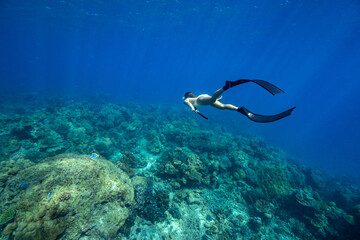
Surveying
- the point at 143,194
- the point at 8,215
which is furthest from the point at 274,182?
the point at 8,215

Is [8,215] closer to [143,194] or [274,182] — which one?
[143,194]

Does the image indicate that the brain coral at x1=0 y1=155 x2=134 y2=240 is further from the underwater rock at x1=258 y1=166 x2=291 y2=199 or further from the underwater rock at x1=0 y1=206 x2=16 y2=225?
the underwater rock at x1=258 y1=166 x2=291 y2=199

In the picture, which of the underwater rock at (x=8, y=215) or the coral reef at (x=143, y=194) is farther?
the coral reef at (x=143, y=194)

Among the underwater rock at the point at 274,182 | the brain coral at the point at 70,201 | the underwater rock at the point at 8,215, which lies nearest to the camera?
the brain coral at the point at 70,201

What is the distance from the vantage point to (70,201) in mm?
4477

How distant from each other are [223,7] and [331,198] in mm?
→ 33405

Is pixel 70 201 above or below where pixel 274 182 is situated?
below

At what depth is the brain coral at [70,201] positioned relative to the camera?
4.09m

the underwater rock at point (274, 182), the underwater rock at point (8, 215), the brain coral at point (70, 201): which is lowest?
the underwater rock at point (8, 215)

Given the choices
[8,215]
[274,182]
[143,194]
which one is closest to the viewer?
[8,215]

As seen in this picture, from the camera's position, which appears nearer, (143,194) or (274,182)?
(143,194)

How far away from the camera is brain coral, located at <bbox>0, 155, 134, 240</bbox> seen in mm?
4094

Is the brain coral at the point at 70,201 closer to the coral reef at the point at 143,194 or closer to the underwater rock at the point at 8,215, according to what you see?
the coral reef at the point at 143,194

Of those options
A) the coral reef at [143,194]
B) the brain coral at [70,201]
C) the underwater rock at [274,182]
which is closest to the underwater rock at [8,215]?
the coral reef at [143,194]
